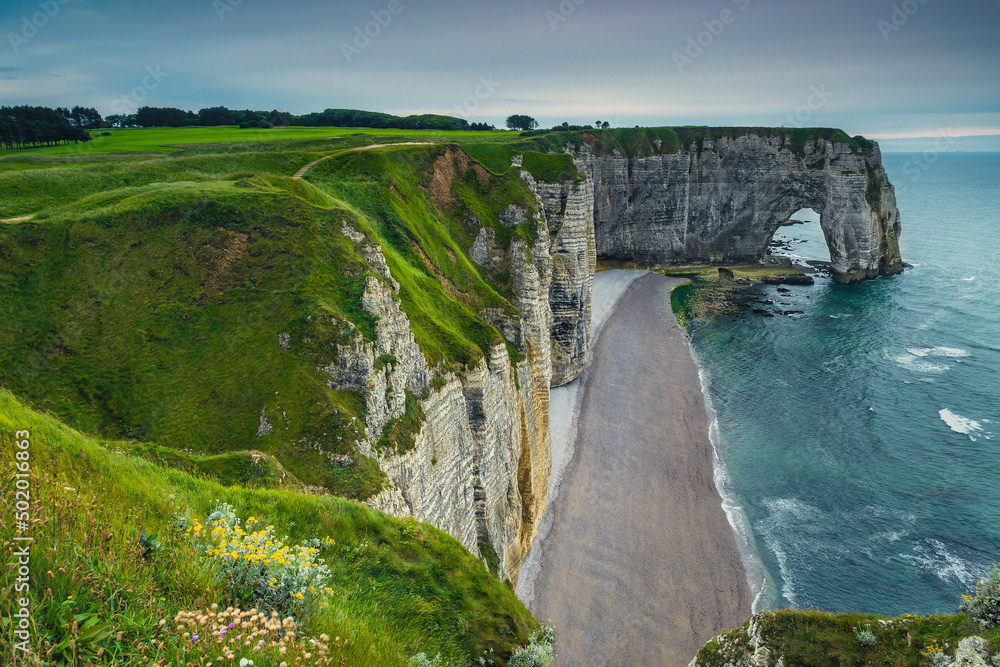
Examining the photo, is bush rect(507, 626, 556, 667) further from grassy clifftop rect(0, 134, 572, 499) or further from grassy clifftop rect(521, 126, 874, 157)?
grassy clifftop rect(521, 126, 874, 157)

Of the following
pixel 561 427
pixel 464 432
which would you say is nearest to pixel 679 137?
pixel 561 427

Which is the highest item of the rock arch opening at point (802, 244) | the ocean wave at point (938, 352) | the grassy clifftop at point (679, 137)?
the grassy clifftop at point (679, 137)

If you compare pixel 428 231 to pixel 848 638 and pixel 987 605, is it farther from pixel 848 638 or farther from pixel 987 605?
pixel 987 605

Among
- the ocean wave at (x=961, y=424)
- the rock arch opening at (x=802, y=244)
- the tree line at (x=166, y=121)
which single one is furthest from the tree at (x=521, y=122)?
the ocean wave at (x=961, y=424)

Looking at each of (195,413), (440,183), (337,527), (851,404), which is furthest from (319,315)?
(851,404)

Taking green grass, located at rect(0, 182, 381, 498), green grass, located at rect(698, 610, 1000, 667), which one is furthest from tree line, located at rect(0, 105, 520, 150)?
green grass, located at rect(698, 610, 1000, 667)

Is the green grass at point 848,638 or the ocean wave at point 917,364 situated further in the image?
the ocean wave at point 917,364

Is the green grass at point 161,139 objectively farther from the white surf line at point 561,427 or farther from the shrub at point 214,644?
the shrub at point 214,644

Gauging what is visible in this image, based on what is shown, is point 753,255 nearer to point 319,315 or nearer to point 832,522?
point 832,522
